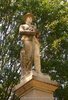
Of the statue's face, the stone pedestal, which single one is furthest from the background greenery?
the stone pedestal

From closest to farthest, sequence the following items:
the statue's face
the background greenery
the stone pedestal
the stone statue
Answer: the stone pedestal → the stone statue → the statue's face → the background greenery

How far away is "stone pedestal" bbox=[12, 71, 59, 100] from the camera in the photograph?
4.48m

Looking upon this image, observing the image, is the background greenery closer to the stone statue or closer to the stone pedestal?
the stone statue

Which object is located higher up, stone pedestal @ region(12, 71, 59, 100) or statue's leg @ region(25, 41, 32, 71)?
statue's leg @ region(25, 41, 32, 71)

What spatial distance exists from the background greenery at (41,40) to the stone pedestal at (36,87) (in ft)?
18.1

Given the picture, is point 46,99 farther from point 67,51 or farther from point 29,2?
point 29,2

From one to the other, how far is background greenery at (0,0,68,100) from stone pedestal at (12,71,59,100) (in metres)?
5.53

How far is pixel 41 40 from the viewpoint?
11.9 metres

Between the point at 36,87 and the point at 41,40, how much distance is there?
7.54m

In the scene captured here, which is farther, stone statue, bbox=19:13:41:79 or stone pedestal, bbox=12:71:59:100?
stone statue, bbox=19:13:41:79

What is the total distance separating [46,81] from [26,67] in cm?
99

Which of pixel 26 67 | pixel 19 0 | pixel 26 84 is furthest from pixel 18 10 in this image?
pixel 26 84

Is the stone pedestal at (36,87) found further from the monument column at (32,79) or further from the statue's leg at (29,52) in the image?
the statue's leg at (29,52)

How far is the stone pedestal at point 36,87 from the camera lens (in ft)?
14.7
